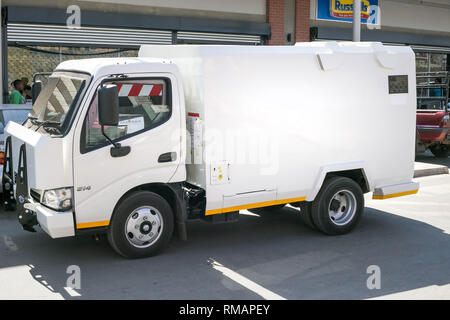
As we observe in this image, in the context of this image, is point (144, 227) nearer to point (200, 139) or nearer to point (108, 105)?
point (200, 139)

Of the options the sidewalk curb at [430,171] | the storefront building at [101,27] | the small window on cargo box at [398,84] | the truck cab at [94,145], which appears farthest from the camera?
the storefront building at [101,27]

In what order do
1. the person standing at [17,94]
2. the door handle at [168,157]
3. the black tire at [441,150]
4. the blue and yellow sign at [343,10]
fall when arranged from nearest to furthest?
the door handle at [168,157], the person standing at [17,94], the black tire at [441,150], the blue and yellow sign at [343,10]

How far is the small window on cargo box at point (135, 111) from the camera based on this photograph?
6.59 meters

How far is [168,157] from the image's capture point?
6984 millimetres

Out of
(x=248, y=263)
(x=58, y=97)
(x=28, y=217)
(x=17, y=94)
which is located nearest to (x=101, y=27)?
(x=17, y=94)

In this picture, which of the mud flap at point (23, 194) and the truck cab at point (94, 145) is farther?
the mud flap at point (23, 194)

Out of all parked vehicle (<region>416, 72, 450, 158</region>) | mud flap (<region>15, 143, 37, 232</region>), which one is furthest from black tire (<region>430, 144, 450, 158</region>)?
mud flap (<region>15, 143, 37, 232</region>)

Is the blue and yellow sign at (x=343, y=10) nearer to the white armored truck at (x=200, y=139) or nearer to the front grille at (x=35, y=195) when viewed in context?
the white armored truck at (x=200, y=139)

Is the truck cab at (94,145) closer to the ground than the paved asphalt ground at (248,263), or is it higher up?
higher up

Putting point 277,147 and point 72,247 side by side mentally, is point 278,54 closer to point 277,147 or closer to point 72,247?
point 277,147

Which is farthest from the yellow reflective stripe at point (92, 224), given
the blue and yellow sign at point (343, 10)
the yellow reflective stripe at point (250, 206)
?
the blue and yellow sign at point (343, 10)

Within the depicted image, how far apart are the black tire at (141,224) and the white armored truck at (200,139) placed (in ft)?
0.04

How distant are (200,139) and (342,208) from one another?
2446mm
